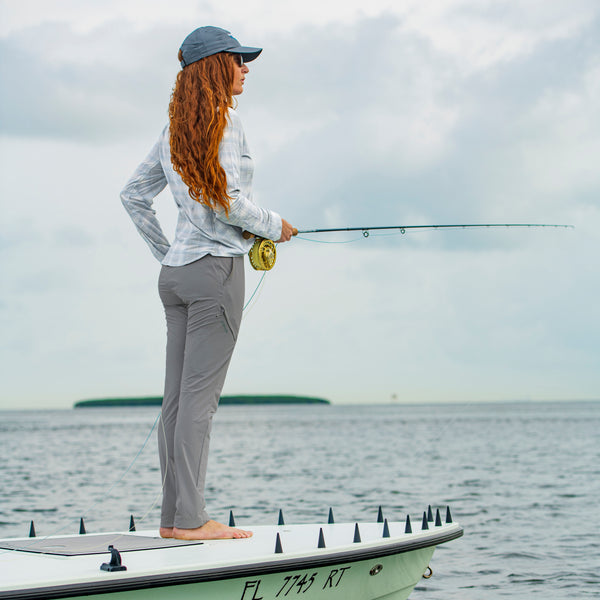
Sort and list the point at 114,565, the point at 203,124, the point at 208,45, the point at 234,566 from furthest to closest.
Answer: the point at 208,45, the point at 203,124, the point at 234,566, the point at 114,565

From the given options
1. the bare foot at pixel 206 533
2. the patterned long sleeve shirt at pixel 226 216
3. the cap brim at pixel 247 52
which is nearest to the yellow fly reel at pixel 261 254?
the patterned long sleeve shirt at pixel 226 216

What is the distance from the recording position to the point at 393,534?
5.33 m

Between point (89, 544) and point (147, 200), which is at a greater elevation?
point (147, 200)

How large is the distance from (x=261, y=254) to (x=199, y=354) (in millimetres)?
630

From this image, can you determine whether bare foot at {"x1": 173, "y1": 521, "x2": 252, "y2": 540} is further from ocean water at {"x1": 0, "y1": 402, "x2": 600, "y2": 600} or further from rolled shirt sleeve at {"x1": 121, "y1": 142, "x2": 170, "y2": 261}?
rolled shirt sleeve at {"x1": 121, "y1": 142, "x2": 170, "y2": 261}

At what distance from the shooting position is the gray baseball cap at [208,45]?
183 inches

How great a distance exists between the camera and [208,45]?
466 cm

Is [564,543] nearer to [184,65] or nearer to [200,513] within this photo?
[200,513]

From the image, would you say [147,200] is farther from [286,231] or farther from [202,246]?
[286,231]

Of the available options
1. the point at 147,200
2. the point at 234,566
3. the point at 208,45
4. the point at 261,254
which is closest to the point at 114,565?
the point at 234,566

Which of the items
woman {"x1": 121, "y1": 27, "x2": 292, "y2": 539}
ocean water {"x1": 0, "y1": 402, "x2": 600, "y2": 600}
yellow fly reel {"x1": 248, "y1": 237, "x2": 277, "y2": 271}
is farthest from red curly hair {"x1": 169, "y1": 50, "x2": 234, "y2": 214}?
ocean water {"x1": 0, "y1": 402, "x2": 600, "y2": 600}

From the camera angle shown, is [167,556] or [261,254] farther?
[261,254]

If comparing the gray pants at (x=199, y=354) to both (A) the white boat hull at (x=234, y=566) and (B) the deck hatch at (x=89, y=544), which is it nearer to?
(B) the deck hatch at (x=89, y=544)

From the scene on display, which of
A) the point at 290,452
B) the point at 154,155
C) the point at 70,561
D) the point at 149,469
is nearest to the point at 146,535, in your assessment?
the point at 70,561
